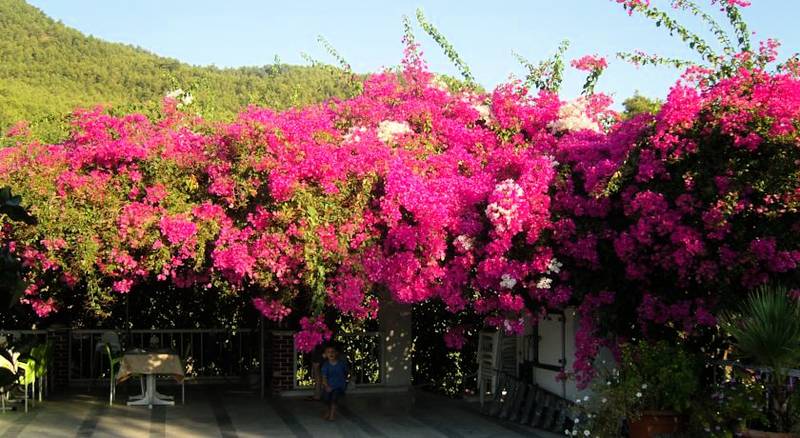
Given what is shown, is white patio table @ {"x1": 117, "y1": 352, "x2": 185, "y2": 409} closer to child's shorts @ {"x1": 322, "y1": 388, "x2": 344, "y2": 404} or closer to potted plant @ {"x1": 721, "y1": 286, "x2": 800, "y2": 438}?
child's shorts @ {"x1": 322, "y1": 388, "x2": 344, "y2": 404}

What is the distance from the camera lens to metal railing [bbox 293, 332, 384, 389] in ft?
49.2

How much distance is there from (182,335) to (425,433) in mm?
7546

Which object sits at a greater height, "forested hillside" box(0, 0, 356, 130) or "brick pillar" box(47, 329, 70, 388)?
"forested hillside" box(0, 0, 356, 130)

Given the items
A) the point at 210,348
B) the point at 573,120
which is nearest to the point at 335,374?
the point at 573,120

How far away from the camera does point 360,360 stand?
15133 mm

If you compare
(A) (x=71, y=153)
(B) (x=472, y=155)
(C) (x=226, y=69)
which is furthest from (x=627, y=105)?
(A) (x=71, y=153)

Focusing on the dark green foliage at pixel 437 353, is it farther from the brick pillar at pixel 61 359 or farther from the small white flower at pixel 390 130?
the brick pillar at pixel 61 359

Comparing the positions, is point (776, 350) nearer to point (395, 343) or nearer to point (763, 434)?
point (763, 434)

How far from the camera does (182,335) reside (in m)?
17.1

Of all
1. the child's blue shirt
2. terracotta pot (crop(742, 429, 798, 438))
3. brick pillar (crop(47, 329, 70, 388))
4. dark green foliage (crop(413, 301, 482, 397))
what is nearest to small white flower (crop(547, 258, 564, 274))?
terracotta pot (crop(742, 429, 798, 438))

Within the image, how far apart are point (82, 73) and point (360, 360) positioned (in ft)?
64.1

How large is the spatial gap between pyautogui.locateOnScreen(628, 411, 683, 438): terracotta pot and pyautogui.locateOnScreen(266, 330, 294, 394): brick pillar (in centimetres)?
764

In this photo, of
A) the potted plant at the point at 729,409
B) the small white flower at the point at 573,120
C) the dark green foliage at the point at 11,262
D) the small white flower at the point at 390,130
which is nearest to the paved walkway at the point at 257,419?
the potted plant at the point at 729,409

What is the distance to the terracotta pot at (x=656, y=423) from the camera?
8352 millimetres
